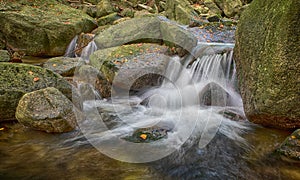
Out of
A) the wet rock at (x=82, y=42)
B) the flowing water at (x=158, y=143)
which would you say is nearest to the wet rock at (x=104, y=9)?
the wet rock at (x=82, y=42)

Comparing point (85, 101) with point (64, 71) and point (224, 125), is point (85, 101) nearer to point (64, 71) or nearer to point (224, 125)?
point (64, 71)

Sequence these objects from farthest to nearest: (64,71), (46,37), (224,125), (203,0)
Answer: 1. (203,0)
2. (46,37)
3. (64,71)
4. (224,125)

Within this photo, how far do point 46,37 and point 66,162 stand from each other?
28.0 feet

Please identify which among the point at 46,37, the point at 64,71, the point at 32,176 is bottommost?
the point at 32,176

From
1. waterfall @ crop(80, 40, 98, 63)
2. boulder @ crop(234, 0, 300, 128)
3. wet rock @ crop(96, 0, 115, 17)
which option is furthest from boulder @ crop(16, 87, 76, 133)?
wet rock @ crop(96, 0, 115, 17)

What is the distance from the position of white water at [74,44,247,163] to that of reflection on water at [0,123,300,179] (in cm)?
24

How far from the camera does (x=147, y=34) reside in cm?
828

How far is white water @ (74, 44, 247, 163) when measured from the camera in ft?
12.9

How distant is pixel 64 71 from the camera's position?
7.00m

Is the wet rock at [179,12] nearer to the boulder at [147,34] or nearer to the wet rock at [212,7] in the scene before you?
the boulder at [147,34]

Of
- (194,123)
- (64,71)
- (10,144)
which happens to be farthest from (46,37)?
(194,123)

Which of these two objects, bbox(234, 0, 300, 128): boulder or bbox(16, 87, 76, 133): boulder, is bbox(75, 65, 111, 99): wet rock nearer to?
bbox(16, 87, 76, 133): boulder

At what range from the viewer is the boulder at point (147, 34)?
7.51 meters

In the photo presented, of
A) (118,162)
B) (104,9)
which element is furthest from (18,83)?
(104,9)
